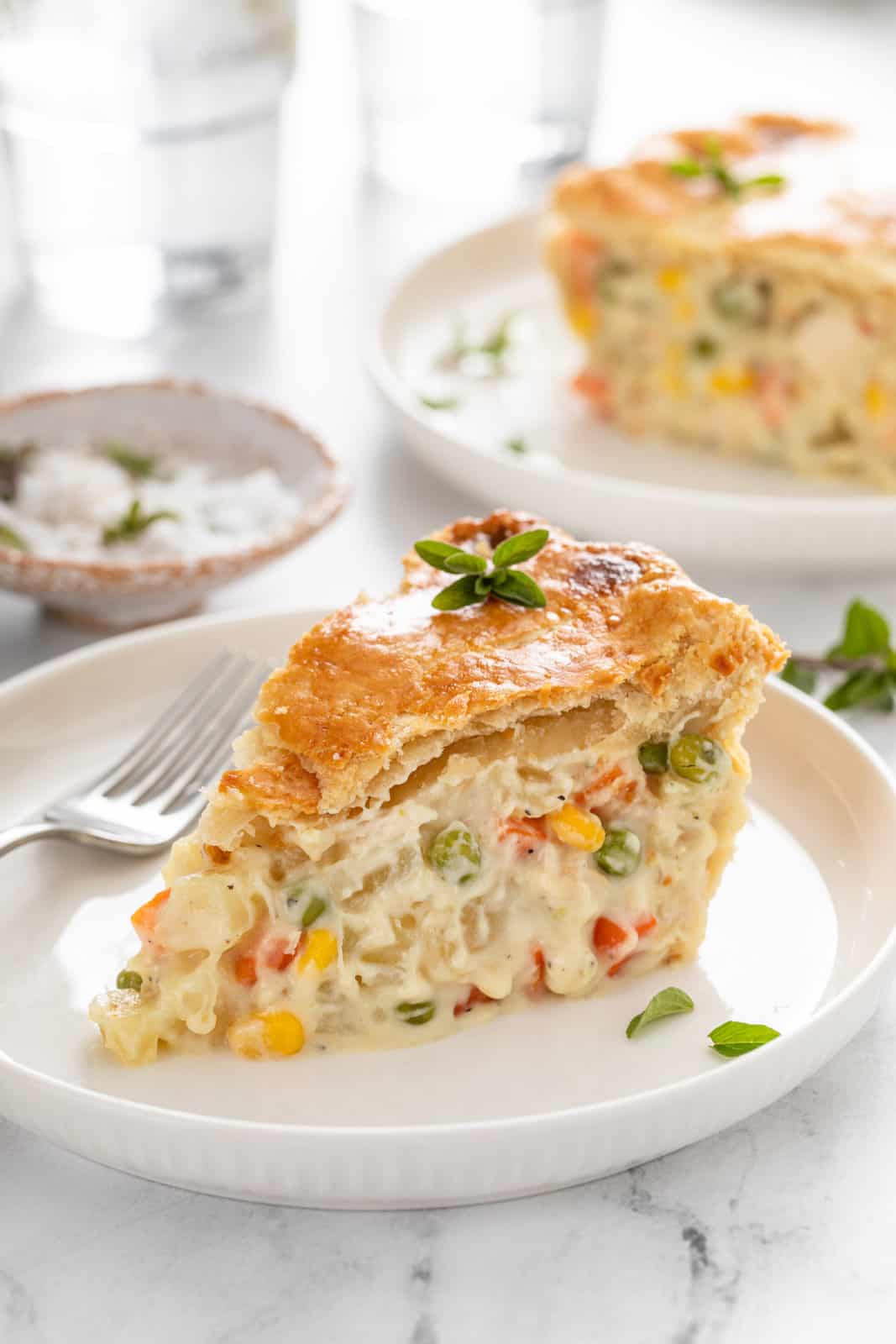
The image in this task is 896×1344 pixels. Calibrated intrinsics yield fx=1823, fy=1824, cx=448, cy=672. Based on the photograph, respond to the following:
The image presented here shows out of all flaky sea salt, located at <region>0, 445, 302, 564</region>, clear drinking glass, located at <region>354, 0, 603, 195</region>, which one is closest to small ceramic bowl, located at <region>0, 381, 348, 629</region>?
flaky sea salt, located at <region>0, 445, 302, 564</region>

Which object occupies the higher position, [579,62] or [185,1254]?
[579,62]

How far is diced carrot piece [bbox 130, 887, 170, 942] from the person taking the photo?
3.21 metres

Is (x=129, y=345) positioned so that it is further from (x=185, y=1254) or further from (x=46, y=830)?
(x=185, y=1254)

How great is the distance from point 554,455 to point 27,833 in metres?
2.56

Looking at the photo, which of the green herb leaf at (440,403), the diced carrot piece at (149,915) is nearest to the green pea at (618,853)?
the diced carrot piece at (149,915)

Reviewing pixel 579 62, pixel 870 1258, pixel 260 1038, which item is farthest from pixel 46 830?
pixel 579 62

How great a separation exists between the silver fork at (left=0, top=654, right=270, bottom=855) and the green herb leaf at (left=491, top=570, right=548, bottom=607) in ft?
2.67

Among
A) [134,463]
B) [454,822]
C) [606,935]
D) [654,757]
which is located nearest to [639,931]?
[606,935]

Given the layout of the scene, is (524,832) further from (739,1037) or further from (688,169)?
(688,169)

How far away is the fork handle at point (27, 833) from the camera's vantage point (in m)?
3.51

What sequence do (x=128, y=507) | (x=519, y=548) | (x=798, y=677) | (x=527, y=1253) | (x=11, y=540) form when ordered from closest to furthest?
(x=527, y=1253)
(x=519, y=548)
(x=798, y=677)
(x=11, y=540)
(x=128, y=507)

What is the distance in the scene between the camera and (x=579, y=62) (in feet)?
24.0

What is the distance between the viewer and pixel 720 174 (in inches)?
230

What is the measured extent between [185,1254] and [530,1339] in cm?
57
